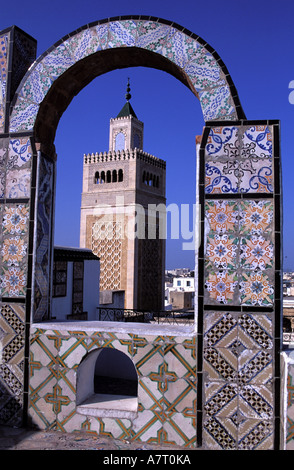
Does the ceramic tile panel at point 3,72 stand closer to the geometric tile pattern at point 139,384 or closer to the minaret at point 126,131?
the geometric tile pattern at point 139,384

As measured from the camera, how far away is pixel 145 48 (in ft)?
10.7

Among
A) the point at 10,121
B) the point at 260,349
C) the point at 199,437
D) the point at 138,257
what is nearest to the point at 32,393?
the point at 199,437

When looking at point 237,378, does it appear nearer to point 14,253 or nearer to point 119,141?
point 14,253

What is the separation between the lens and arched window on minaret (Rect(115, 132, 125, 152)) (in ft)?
61.8

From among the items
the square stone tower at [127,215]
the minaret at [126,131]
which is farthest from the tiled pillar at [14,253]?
the minaret at [126,131]

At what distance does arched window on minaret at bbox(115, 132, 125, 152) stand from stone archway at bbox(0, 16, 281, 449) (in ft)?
50.5

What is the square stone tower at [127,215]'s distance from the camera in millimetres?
17250

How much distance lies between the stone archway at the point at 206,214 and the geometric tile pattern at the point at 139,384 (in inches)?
3.8

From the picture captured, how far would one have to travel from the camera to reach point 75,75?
3.54 meters

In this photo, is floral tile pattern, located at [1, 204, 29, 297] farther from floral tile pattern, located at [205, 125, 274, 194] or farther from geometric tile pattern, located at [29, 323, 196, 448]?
floral tile pattern, located at [205, 125, 274, 194]

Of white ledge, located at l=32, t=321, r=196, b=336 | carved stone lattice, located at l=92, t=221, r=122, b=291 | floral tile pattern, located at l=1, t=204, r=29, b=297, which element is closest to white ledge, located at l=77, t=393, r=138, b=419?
white ledge, located at l=32, t=321, r=196, b=336

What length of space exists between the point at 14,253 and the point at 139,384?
57.3 inches
